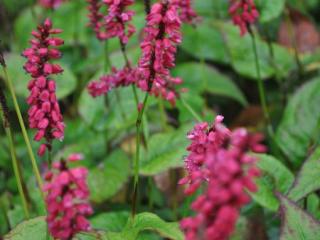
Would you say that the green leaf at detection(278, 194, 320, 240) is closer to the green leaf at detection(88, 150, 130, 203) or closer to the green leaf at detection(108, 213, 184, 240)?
the green leaf at detection(108, 213, 184, 240)

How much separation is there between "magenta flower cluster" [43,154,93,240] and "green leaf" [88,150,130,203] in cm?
212

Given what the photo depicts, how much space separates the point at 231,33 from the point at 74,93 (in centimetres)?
178

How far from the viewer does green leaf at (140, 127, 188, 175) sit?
12.3 ft

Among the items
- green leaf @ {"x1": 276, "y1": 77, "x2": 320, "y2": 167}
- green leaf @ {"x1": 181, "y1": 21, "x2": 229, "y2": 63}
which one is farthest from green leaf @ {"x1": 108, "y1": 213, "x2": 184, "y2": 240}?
green leaf @ {"x1": 181, "y1": 21, "x2": 229, "y2": 63}

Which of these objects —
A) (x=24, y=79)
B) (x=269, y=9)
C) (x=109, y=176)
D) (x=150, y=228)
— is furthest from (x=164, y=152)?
(x=24, y=79)

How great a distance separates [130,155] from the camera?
15.8 feet

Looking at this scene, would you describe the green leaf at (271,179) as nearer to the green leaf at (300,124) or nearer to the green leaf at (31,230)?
the green leaf at (300,124)

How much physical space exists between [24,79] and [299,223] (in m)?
3.44

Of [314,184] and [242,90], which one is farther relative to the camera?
[242,90]

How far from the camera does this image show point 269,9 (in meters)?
4.75

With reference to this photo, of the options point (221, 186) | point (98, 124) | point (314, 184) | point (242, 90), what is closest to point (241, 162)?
point (221, 186)

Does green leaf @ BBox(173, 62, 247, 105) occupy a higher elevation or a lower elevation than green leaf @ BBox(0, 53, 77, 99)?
lower

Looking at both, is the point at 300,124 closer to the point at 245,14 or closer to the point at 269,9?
the point at 269,9

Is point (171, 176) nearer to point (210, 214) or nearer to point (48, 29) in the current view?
point (48, 29)
